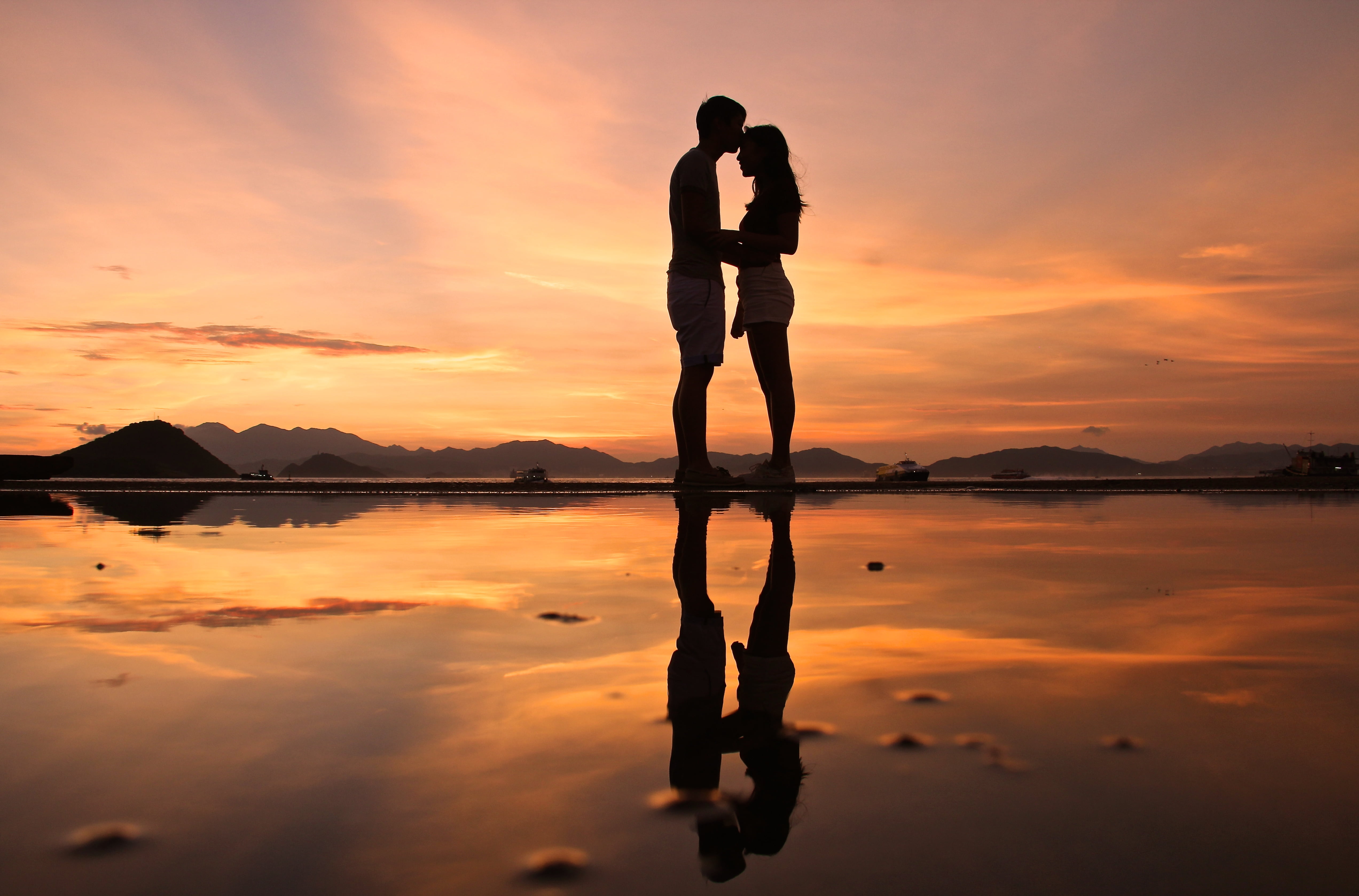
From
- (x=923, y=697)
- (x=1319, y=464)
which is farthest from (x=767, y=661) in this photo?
(x=1319, y=464)

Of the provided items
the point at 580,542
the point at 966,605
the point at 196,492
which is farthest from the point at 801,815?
the point at 196,492

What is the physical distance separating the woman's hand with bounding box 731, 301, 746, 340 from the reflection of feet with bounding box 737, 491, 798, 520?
4.20ft

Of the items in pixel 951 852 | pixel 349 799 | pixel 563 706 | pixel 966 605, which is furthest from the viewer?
pixel 966 605

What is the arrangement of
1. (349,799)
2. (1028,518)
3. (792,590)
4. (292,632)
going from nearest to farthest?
1. (349,799)
2. (292,632)
3. (792,590)
4. (1028,518)

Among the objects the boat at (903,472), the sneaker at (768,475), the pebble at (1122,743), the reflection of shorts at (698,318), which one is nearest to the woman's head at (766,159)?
the reflection of shorts at (698,318)

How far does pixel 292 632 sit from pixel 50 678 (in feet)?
1.59

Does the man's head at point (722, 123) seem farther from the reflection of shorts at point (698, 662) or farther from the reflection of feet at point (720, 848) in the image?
the reflection of feet at point (720, 848)

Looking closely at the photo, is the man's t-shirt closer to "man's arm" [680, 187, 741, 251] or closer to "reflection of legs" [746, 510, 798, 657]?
"man's arm" [680, 187, 741, 251]

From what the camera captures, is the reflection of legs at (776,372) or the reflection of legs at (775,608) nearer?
the reflection of legs at (775,608)

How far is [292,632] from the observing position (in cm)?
188

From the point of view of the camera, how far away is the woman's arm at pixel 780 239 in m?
5.13

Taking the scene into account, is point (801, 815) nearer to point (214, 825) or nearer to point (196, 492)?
point (214, 825)

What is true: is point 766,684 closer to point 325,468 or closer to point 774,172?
point 774,172

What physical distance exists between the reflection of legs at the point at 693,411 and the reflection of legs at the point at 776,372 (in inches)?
17.0
